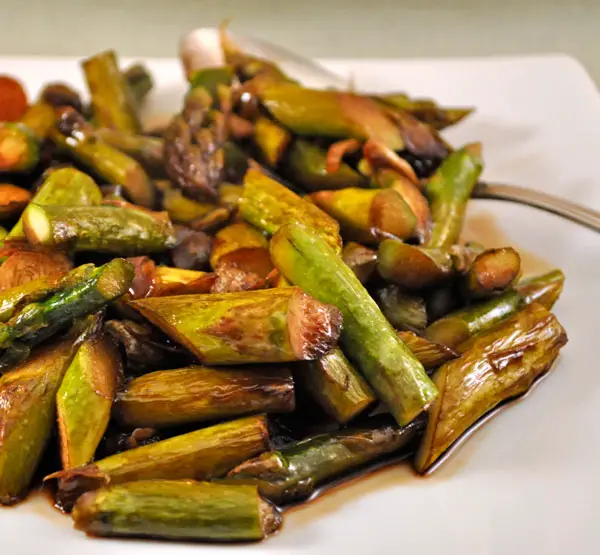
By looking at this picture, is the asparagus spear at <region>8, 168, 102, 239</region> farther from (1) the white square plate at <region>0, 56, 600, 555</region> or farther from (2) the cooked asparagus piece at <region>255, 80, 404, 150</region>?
(1) the white square plate at <region>0, 56, 600, 555</region>

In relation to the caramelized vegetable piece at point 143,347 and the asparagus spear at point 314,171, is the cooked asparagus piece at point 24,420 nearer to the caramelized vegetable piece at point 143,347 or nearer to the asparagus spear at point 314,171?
the caramelized vegetable piece at point 143,347

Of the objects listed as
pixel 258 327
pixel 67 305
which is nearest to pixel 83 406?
pixel 67 305

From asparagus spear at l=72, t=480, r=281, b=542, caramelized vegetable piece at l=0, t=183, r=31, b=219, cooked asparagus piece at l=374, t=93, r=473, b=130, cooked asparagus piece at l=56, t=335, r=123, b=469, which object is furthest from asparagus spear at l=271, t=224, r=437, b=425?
cooked asparagus piece at l=374, t=93, r=473, b=130

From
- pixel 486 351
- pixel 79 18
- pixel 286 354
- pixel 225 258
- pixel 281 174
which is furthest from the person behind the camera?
pixel 79 18

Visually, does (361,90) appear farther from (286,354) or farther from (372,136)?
(286,354)

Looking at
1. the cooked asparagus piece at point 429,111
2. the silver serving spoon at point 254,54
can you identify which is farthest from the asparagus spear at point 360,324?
the silver serving spoon at point 254,54

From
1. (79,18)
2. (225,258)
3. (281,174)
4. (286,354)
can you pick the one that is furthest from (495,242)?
(79,18)
